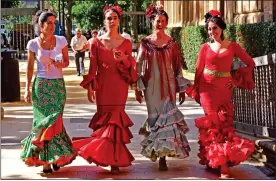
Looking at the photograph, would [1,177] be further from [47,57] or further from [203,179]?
[203,179]

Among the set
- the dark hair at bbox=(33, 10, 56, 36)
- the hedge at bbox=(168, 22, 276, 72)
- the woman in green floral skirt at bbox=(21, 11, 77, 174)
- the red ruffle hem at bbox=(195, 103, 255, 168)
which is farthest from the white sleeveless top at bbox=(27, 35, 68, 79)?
the hedge at bbox=(168, 22, 276, 72)

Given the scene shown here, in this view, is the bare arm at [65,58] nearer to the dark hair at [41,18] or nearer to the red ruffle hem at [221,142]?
the dark hair at [41,18]

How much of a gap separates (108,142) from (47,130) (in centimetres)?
70

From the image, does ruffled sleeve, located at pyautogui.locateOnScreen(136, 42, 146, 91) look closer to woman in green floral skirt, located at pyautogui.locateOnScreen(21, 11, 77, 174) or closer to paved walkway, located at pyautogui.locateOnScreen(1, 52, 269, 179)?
woman in green floral skirt, located at pyautogui.locateOnScreen(21, 11, 77, 174)

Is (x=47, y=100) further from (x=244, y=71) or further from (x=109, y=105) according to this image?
(x=244, y=71)

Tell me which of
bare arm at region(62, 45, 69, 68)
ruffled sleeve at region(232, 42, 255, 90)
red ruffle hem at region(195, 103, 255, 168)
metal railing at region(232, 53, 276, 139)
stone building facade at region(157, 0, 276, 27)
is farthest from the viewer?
stone building facade at region(157, 0, 276, 27)

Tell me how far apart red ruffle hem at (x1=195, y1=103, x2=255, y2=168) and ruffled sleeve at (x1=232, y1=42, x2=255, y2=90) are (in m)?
0.33

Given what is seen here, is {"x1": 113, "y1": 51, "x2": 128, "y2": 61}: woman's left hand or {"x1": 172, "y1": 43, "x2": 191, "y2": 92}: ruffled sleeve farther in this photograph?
{"x1": 172, "y1": 43, "x2": 191, "y2": 92}: ruffled sleeve

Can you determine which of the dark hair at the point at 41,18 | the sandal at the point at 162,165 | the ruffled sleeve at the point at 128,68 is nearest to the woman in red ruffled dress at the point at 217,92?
the sandal at the point at 162,165

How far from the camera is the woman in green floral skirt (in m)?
7.35

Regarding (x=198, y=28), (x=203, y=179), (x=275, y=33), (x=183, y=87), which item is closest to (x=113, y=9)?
(x=183, y=87)

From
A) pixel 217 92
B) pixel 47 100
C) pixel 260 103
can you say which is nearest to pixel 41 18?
pixel 47 100

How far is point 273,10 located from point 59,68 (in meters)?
11.6

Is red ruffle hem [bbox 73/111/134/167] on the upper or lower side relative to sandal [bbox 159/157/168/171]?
upper
